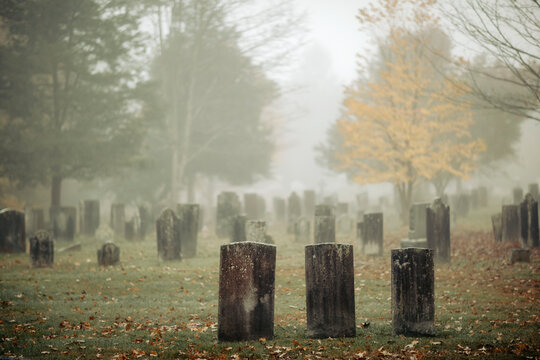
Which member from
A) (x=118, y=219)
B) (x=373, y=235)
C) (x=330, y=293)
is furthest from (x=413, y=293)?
(x=118, y=219)

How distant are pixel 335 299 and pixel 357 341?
25.4 inches

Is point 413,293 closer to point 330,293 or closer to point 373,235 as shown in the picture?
point 330,293

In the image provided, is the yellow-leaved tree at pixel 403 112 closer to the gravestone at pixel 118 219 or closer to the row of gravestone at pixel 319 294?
the gravestone at pixel 118 219

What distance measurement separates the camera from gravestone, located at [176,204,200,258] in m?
16.3

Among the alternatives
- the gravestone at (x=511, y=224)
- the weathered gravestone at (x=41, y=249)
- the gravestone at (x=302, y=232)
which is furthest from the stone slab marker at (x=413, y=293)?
the gravestone at (x=302, y=232)

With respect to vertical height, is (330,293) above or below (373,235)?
below

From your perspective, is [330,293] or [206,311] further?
[206,311]

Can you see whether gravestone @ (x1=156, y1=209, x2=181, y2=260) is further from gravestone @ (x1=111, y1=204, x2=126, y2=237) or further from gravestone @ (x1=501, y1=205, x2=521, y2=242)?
gravestone @ (x1=501, y1=205, x2=521, y2=242)

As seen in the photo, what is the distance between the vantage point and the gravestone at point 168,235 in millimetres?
14664

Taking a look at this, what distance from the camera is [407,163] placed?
22797mm

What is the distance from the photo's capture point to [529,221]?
1498 centimetres

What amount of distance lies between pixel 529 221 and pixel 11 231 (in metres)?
15.2

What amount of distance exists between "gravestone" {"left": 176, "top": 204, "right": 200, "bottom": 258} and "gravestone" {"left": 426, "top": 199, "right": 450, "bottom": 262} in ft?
23.5

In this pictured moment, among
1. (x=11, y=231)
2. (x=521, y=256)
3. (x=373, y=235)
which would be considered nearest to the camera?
(x=521, y=256)
